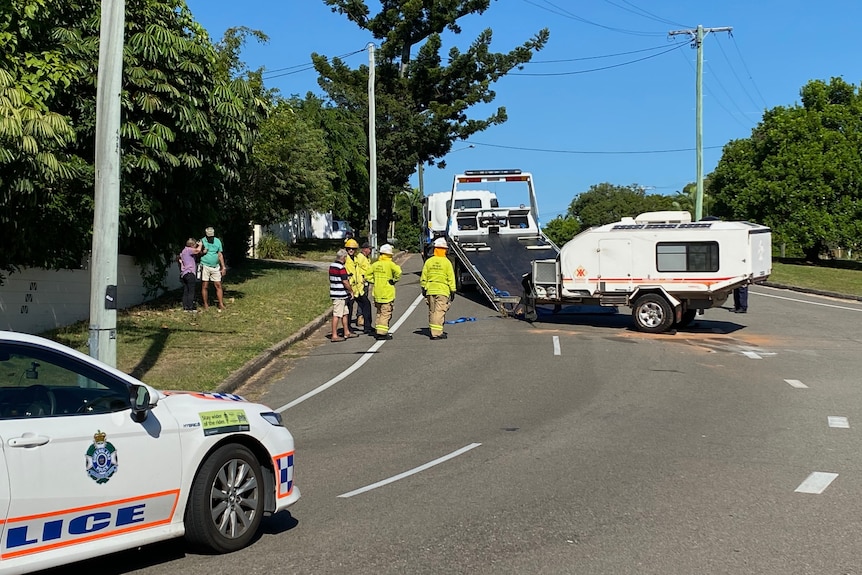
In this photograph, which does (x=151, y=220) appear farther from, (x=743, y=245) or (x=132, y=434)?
(x=132, y=434)

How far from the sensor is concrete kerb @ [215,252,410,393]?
13.5 m

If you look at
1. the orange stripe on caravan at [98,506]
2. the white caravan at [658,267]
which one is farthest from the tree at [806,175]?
the orange stripe on caravan at [98,506]

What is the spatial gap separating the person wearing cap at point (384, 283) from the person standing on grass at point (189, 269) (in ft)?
13.0

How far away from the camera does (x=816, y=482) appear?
7973mm

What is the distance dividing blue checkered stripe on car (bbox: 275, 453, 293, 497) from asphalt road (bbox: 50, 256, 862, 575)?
34cm

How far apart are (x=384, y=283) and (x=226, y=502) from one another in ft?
39.1

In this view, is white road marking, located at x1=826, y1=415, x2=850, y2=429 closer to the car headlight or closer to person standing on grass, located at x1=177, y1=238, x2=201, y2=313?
the car headlight

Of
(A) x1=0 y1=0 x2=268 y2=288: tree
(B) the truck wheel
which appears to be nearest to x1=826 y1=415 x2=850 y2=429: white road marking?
(B) the truck wheel

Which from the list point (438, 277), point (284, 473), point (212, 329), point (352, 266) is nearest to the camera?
point (284, 473)

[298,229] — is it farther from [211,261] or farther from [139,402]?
[139,402]

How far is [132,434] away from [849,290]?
29.9m

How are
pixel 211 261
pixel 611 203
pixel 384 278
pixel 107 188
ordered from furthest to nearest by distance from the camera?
1. pixel 611 203
2. pixel 211 261
3. pixel 384 278
4. pixel 107 188

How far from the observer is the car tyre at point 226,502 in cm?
579

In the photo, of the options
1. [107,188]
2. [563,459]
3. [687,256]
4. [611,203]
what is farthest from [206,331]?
[611,203]
